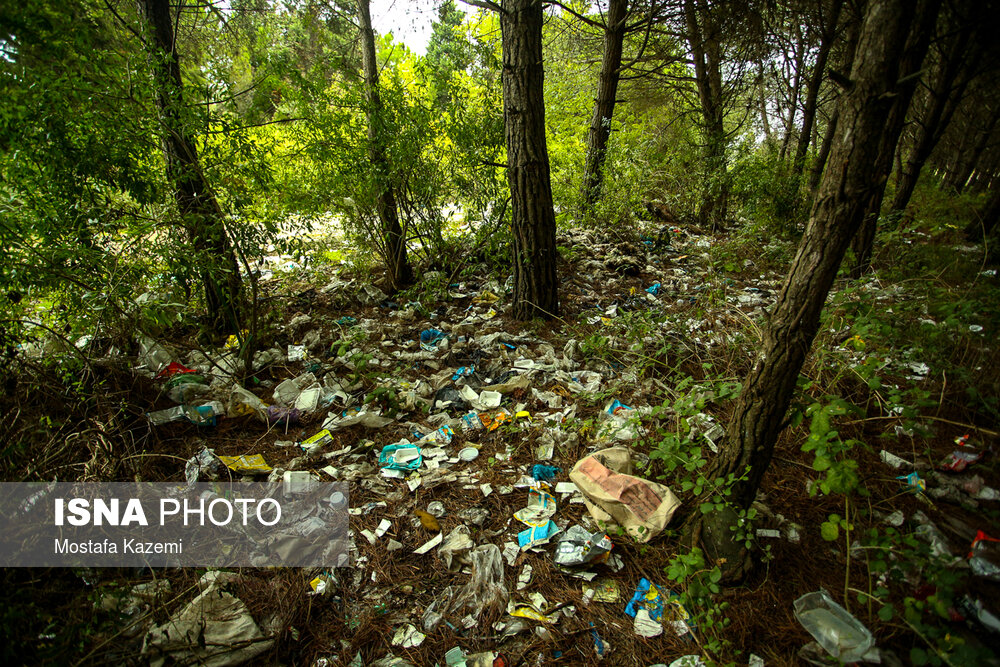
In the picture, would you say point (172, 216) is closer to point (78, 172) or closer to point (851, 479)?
point (78, 172)

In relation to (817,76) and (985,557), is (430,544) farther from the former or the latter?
(817,76)

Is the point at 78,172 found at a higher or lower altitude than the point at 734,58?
lower

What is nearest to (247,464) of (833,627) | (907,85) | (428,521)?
(428,521)

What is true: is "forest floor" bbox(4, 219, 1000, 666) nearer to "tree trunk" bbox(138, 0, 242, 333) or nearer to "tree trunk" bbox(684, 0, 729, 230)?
"tree trunk" bbox(138, 0, 242, 333)

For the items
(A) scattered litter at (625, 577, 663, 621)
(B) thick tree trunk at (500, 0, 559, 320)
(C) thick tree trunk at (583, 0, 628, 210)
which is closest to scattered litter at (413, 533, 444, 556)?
(A) scattered litter at (625, 577, 663, 621)

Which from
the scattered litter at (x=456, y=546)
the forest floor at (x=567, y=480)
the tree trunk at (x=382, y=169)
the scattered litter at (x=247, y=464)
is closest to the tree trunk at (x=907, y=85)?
the forest floor at (x=567, y=480)

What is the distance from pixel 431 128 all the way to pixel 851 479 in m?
4.07

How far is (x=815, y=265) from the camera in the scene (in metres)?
1.39

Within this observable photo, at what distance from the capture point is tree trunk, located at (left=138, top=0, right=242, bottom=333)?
101 inches

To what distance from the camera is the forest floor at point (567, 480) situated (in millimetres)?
1510

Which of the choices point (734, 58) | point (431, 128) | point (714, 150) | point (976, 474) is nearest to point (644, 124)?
point (714, 150)

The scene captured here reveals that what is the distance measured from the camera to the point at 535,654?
153cm

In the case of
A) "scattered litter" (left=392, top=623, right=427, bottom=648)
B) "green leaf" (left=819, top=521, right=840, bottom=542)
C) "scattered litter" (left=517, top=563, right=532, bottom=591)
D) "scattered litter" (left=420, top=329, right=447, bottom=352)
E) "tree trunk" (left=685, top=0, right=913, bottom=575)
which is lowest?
"scattered litter" (left=392, top=623, right=427, bottom=648)

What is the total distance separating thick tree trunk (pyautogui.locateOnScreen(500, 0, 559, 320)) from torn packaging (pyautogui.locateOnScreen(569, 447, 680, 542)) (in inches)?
81.1
